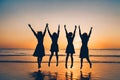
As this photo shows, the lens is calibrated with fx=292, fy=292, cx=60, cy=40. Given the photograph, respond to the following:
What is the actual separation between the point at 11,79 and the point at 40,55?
525cm

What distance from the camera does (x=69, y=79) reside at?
13.9 metres

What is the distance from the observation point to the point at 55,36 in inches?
755

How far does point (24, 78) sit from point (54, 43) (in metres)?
5.59

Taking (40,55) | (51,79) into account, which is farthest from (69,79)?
(40,55)

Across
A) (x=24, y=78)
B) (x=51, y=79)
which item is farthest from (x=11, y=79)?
(x=51, y=79)

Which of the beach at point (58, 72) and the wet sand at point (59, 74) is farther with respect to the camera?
the beach at point (58, 72)

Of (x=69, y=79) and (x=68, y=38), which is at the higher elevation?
(x=68, y=38)

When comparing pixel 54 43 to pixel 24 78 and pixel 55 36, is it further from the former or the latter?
pixel 24 78

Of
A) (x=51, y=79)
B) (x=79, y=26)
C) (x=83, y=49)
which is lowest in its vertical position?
(x=51, y=79)

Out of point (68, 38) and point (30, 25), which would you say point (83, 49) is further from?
point (30, 25)

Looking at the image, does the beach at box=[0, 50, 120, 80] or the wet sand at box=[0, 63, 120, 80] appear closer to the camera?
the wet sand at box=[0, 63, 120, 80]

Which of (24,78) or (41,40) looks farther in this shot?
(41,40)

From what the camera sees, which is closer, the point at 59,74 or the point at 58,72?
the point at 59,74

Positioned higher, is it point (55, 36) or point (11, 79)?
point (55, 36)
